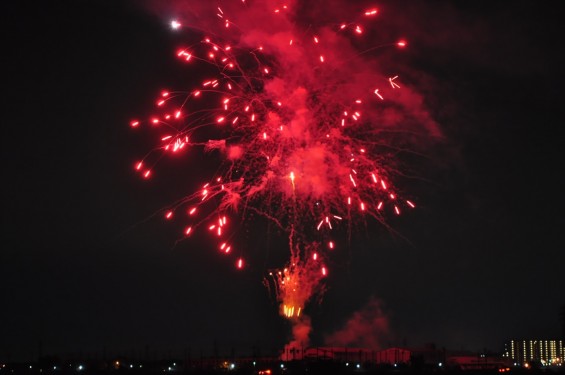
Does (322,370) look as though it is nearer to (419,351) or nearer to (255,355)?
(255,355)

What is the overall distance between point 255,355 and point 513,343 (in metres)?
70.6

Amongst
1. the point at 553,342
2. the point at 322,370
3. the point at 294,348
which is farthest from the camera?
the point at 553,342

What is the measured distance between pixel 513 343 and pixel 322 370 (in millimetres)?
84841

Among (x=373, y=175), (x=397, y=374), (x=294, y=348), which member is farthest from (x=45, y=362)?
(x=373, y=175)

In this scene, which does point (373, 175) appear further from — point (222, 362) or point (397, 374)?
point (222, 362)

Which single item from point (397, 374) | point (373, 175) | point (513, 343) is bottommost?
point (513, 343)

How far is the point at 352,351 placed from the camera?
62375 millimetres

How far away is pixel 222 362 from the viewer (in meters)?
61.2

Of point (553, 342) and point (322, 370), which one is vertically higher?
point (322, 370)

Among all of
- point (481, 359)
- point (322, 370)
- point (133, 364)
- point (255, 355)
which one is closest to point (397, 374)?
point (322, 370)

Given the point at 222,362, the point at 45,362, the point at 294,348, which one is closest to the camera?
the point at 294,348

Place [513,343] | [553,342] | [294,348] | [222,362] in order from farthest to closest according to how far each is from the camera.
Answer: [513,343], [553,342], [222,362], [294,348]

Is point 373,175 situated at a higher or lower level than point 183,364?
higher

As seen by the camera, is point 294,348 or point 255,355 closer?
point 294,348
